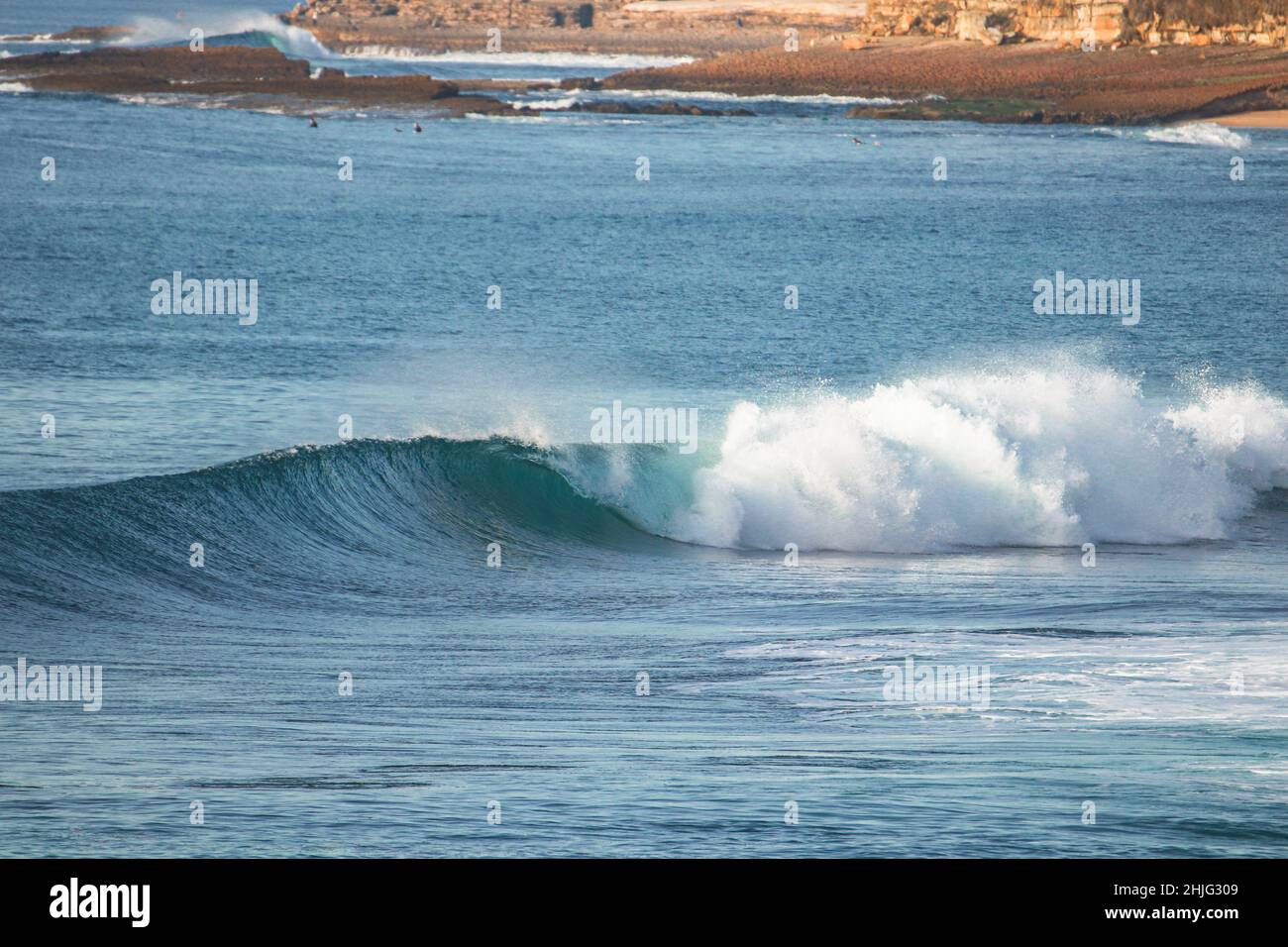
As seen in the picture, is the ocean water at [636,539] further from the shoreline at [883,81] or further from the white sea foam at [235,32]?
the white sea foam at [235,32]

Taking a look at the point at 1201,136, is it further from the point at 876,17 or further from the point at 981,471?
the point at 981,471

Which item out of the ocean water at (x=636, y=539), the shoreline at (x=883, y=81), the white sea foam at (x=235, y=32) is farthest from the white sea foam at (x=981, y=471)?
the white sea foam at (x=235, y=32)

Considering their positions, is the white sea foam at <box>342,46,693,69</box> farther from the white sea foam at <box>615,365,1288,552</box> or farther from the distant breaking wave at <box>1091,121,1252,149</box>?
the white sea foam at <box>615,365,1288,552</box>

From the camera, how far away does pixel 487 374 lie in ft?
82.3

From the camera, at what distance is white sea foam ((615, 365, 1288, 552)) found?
18.7m

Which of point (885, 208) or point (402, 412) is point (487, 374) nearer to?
point (402, 412)

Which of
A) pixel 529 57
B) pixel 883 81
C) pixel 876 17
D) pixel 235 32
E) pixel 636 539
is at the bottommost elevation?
pixel 636 539

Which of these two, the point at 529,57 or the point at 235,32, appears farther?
the point at 529,57

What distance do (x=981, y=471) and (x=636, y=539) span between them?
4110mm

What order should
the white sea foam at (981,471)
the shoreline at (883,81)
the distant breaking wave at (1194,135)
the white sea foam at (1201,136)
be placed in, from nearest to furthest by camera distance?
A: the white sea foam at (981,471)
the white sea foam at (1201,136)
the distant breaking wave at (1194,135)
the shoreline at (883,81)

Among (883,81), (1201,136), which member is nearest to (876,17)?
(883,81)

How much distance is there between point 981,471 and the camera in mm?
19656

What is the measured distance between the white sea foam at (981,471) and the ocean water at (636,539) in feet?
0.19

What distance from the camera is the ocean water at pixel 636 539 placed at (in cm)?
895
